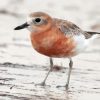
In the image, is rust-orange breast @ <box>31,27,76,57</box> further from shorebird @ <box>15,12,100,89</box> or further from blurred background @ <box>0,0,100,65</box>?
blurred background @ <box>0,0,100,65</box>

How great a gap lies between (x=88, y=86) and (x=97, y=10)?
7682 mm

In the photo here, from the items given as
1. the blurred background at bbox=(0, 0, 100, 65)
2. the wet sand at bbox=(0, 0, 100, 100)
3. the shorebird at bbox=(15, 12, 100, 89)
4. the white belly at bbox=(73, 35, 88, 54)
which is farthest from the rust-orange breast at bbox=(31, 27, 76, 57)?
the blurred background at bbox=(0, 0, 100, 65)

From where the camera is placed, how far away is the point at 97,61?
10.5m

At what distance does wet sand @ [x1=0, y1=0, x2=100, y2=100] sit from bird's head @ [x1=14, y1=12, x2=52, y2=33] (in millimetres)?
744

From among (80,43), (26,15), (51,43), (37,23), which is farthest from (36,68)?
(26,15)

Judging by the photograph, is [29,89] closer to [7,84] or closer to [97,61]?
[7,84]

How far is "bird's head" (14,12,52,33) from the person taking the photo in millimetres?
8469

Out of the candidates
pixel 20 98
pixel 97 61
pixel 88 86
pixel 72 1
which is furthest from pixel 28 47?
pixel 72 1

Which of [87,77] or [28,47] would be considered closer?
[87,77]

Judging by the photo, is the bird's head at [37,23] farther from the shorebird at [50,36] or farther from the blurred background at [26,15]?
the blurred background at [26,15]

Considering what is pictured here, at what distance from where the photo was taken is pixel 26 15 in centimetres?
1521

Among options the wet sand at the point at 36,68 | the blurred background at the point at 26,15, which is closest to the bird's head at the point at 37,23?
the wet sand at the point at 36,68

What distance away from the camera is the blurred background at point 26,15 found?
1073 centimetres

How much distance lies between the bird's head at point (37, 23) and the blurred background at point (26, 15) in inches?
58.3
